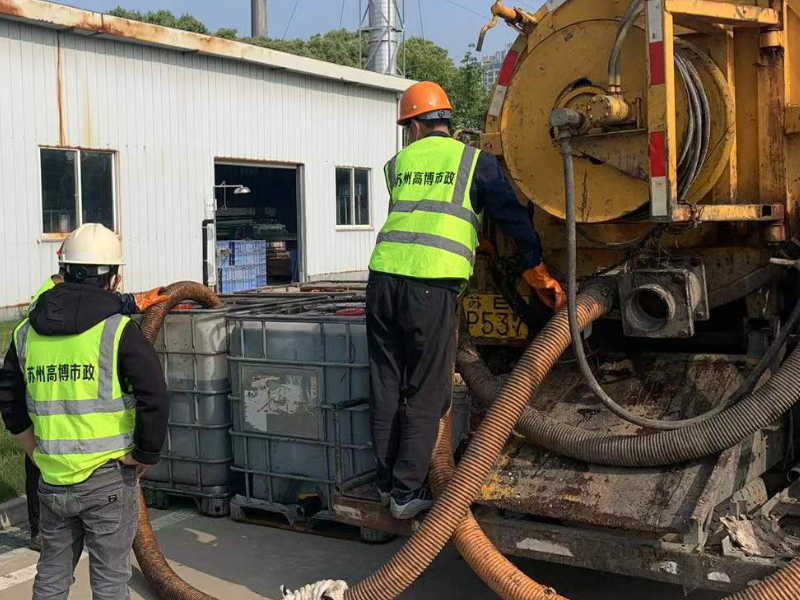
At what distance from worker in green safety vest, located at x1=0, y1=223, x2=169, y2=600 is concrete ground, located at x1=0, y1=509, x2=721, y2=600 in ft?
4.20

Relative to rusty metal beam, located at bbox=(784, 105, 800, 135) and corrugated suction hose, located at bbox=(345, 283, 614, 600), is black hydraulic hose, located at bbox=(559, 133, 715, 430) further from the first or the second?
rusty metal beam, located at bbox=(784, 105, 800, 135)

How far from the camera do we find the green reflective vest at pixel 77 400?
3.55 metres

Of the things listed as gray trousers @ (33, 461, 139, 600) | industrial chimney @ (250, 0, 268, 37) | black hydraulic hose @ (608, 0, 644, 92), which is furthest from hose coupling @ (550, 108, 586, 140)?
industrial chimney @ (250, 0, 268, 37)

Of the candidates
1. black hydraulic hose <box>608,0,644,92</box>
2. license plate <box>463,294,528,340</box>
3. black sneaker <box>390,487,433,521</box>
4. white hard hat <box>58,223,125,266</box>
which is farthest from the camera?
license plate <box>463,294,528,340</box>

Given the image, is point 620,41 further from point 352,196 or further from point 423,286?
point 352,196

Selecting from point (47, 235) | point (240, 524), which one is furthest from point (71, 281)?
point (47, 235)

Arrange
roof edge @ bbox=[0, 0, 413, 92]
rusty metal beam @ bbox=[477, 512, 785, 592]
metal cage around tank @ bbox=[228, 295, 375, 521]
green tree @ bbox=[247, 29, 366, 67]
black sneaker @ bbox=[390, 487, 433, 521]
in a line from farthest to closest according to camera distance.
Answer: green tree @ bbox=[247, 29, 366, 67] < roof edge @ bbox=[0, 0, 413, 92] < metal cage around tank @ bbox=[228, 295, 375, 521] < black sneaker @ bbox=[390, 487, 433, 521] < rusty metal beam @ bbox=[477, 512, 785, 592]

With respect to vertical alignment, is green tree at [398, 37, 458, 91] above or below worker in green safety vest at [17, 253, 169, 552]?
above

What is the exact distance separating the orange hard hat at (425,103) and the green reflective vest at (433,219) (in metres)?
0.17

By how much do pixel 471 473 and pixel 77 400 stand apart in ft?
5.25

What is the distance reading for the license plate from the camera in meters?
4.96

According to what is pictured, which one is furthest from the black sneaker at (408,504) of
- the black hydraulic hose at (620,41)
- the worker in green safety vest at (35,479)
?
the black hydraulic hose at (620,41)

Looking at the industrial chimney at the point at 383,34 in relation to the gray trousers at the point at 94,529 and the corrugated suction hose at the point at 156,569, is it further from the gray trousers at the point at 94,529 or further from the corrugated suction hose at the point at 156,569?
the gray trousers at the point at 94,529

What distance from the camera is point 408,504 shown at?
14.0 ft
